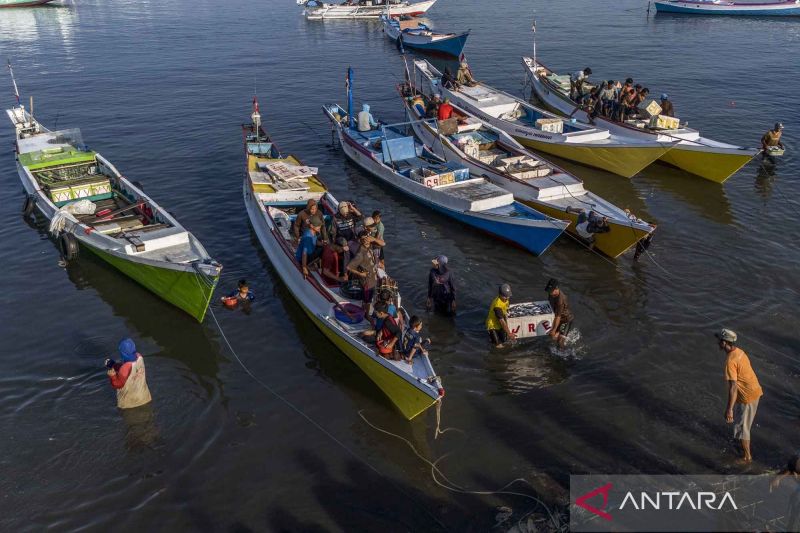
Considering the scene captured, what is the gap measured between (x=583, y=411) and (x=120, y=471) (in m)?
8.86

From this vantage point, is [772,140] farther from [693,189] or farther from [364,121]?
[364,121]

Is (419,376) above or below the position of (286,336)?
above

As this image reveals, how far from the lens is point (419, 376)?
12.1m

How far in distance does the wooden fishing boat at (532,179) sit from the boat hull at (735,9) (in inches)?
1735

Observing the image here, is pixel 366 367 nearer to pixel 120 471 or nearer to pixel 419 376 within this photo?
pixel 419 376

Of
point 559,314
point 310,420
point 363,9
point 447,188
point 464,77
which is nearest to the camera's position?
point 310,420

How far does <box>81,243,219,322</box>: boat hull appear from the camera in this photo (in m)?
15.3

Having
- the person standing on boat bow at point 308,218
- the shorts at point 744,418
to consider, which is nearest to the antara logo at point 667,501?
the shorts at point 744,418

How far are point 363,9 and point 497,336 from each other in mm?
56684

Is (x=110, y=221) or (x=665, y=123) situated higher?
(x=665, y=123)

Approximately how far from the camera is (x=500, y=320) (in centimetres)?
1430

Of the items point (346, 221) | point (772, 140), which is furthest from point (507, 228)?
point (772, 140)

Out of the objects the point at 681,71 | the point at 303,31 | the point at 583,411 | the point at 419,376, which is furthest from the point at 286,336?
the point at 303,31

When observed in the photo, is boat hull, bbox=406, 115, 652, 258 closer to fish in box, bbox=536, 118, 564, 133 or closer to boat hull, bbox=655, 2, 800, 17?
fish in box, bbox=536, 118, 564, 133
